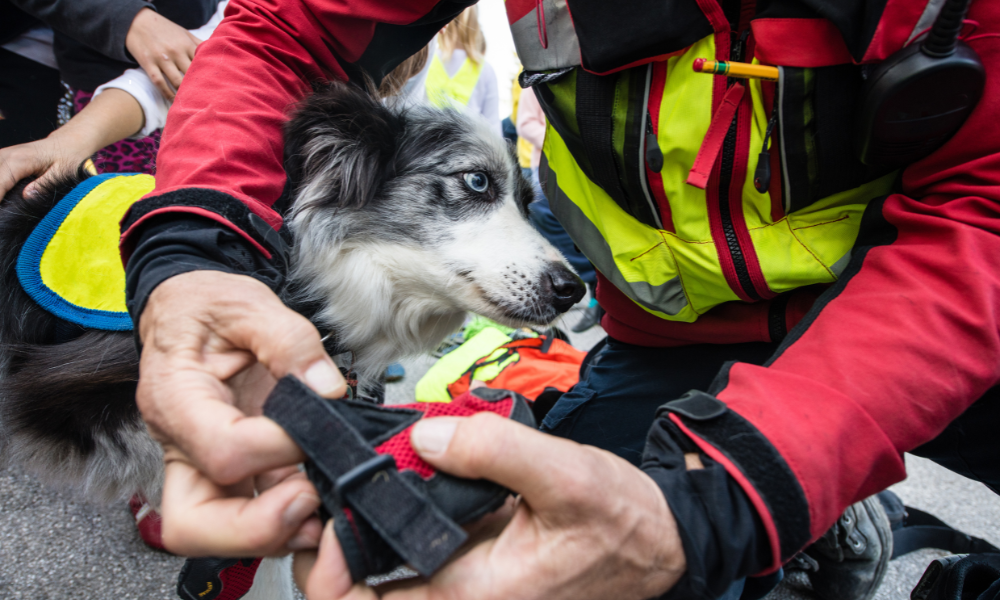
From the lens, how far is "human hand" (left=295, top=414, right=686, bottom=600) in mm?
544

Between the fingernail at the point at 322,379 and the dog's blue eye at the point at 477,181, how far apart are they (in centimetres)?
94

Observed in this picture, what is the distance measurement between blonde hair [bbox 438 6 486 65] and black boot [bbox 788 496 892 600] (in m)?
2.95

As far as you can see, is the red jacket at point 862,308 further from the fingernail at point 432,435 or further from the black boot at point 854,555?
the black boot at point 854,555

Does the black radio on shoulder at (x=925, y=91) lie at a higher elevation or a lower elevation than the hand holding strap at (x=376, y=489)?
higher

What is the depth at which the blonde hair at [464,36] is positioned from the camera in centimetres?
313

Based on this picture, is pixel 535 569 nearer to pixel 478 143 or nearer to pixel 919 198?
pixel 919 198

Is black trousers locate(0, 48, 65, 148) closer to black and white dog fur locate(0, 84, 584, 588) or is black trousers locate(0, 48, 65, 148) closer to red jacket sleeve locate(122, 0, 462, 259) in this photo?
black and white dog fur locate(0, 84, 584, 588)

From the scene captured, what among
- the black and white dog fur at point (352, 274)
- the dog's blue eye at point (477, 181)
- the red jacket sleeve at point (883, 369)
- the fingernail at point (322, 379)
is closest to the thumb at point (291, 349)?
the fingernail at point (322, 379)

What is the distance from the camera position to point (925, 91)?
2.46 ft

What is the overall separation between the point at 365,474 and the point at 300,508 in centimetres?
8

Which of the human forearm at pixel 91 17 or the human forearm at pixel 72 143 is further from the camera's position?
the human forearm at pixel 91 17

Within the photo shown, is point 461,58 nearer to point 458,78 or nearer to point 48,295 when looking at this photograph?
point 458,78

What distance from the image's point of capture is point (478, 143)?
1.57 m

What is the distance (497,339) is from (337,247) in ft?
4.26
